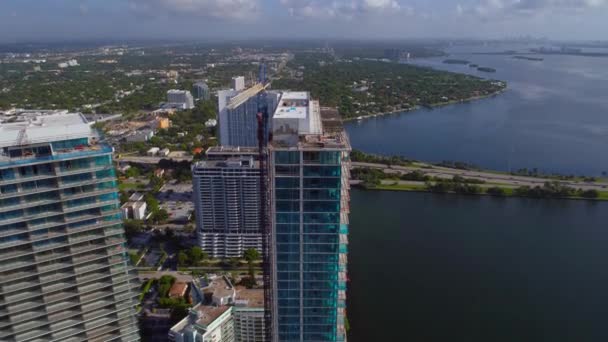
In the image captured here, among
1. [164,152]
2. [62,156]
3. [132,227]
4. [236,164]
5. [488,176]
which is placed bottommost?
[488,176]

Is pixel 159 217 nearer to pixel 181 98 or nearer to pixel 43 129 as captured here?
pixel 43 129

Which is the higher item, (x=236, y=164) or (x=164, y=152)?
(x=236, y=164)

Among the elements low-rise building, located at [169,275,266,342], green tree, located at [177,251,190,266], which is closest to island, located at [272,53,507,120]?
green tree, located at [177,251,190,266]

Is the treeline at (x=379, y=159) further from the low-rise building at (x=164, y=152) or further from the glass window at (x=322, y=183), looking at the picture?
the glass window at (x=322, y=183)

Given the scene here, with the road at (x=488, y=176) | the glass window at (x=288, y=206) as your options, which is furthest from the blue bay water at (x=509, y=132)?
the glass window at (x=288, y=206)

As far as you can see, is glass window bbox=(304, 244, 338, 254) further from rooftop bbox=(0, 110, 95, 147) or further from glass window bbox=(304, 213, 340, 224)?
rooftop bbox=(0, 110, 95, 147)

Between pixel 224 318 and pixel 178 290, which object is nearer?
pixel 224 318

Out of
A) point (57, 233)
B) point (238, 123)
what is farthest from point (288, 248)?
point (238, 123)
